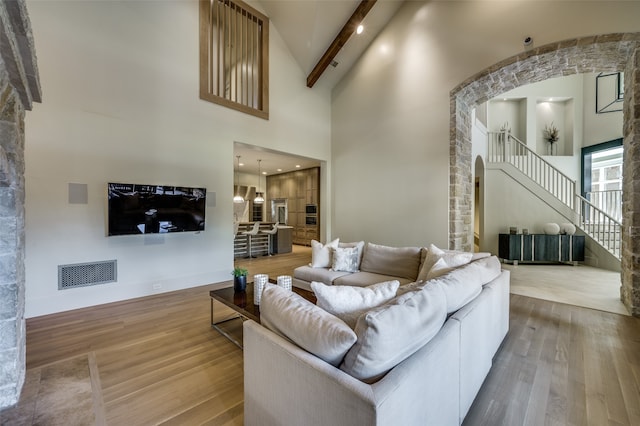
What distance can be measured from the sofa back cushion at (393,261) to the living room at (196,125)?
163 cm

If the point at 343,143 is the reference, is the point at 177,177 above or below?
below

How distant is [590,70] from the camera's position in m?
3.91

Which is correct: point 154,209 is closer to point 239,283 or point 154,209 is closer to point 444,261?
point 239,283

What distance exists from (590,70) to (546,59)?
0.79 m

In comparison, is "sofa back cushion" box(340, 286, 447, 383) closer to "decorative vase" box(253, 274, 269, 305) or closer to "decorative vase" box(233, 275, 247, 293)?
"decorative vase" box(253, 274, 269, 305)

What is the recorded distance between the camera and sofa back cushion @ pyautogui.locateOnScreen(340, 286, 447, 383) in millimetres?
1020

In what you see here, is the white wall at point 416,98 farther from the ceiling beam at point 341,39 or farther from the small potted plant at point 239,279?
the small potted plant at point 239,279

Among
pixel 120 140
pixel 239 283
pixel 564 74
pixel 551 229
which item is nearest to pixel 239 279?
pixel 239 283

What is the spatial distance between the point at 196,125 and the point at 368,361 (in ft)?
14.9

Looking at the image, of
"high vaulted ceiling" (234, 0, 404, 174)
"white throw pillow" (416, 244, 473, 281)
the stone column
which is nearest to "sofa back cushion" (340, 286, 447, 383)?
"white throw pillow" (416, 244, 473, 281)

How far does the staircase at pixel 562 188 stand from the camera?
573 cm

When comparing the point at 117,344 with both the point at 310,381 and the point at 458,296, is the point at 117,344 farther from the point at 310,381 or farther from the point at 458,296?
the point at 458,296

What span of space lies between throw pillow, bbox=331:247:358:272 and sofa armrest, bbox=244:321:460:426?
2134 mm

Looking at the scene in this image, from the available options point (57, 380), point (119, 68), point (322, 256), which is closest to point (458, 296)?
point (322, 256)
